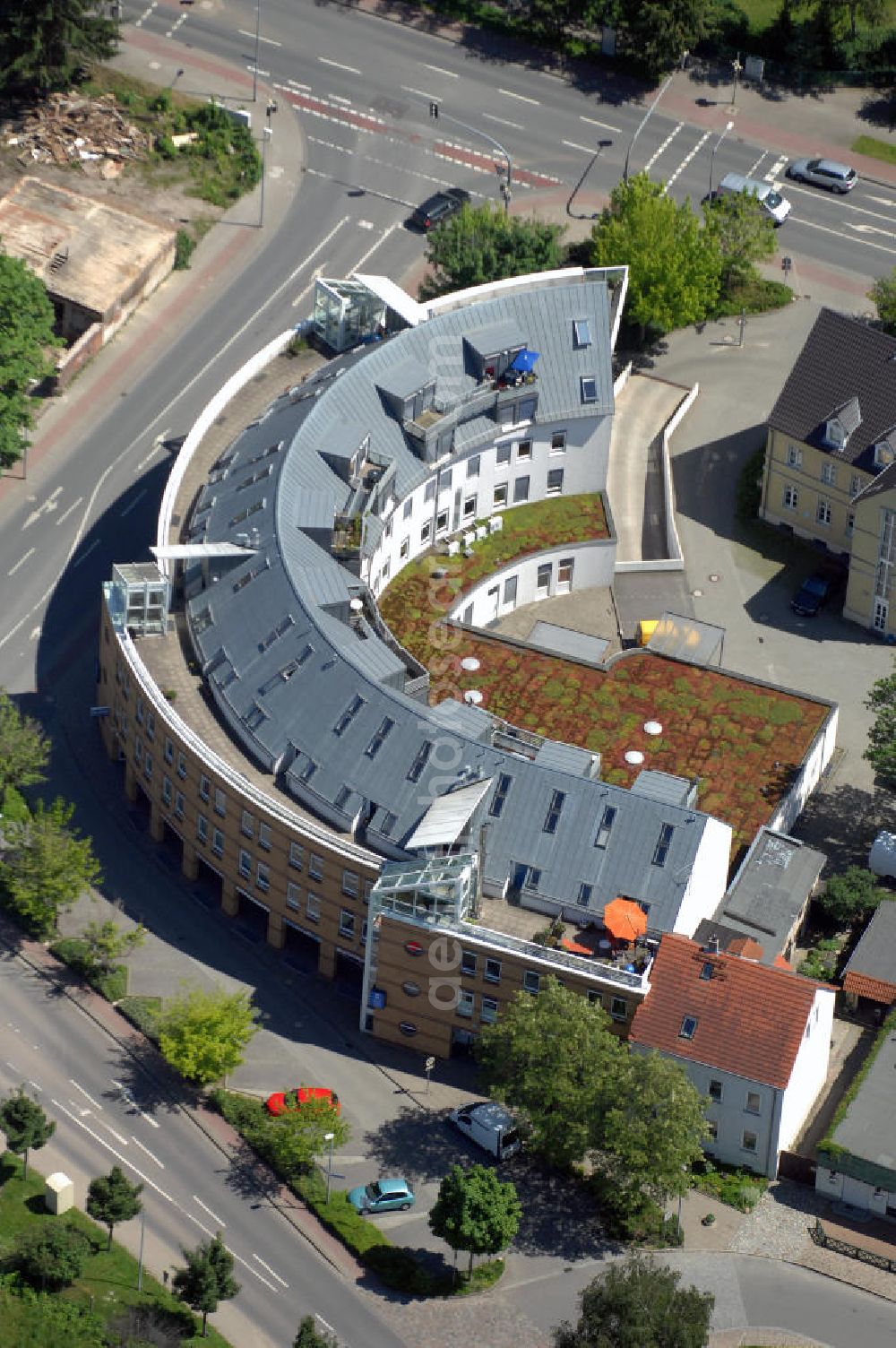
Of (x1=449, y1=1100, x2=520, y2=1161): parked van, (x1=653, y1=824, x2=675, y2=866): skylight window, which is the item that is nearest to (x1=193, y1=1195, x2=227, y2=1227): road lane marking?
(x1=449, y1=1100, x2=520, y2=1161): parked van

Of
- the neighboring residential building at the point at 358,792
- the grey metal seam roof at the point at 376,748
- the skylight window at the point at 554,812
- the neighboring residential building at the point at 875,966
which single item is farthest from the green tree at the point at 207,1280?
the neighboring residential building at the point at 875,966

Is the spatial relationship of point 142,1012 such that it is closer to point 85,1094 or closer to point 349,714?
point 85,1094

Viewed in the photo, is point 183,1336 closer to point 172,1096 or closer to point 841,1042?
point 172,1096

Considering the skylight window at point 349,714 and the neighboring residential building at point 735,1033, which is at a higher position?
the skylight window at point 349,714

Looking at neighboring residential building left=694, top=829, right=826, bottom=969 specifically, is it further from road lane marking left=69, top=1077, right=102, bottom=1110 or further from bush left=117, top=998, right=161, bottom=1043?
road lane marking left=69, top=1077, right=102, bottom=1110

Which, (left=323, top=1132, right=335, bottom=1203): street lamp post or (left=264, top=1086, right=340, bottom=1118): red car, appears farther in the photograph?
(left=264, top=1086, right=340, bottom=1118): red car

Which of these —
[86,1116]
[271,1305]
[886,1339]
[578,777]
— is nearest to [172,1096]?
[86,1116]

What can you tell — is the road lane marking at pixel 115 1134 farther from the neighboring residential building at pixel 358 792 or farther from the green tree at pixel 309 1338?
the green tree at pixel 309 1338
